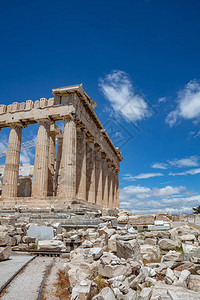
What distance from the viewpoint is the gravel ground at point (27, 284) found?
499 centimetres

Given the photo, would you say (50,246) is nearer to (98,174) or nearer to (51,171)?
(51,171)

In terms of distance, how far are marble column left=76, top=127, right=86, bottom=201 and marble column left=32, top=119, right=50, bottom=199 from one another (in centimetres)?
382

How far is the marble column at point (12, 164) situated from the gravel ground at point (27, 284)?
17.8 metres

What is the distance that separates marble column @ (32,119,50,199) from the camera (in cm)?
2264

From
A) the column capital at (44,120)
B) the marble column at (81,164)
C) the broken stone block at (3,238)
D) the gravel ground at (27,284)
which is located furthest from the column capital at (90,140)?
the gravel ground at (27,284)

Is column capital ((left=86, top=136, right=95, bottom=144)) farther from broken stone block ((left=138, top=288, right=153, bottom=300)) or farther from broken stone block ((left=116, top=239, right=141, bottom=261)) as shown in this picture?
broken stone block ((left=138, top=288, right=153, bottom=300))

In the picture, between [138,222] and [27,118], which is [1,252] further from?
[27,118]

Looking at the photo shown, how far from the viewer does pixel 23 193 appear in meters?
39.3

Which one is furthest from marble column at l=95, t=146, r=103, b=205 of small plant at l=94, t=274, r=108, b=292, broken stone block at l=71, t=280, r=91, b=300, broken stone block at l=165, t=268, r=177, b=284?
broken stone block at l=71, t=280, r=91, b=300

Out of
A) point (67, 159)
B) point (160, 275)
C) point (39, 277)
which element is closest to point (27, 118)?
point (67, 159)

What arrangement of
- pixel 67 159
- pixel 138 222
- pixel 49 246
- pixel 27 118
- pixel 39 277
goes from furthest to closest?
pixel 27 118, pixel 67 159, pixel 138 222, pixel 49 246, pixel 39 277

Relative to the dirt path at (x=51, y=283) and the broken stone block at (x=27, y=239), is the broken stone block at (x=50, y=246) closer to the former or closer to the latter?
the broken stone block at (x=27, y=239)

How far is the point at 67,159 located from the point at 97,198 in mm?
12636

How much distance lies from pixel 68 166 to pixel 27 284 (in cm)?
1656
